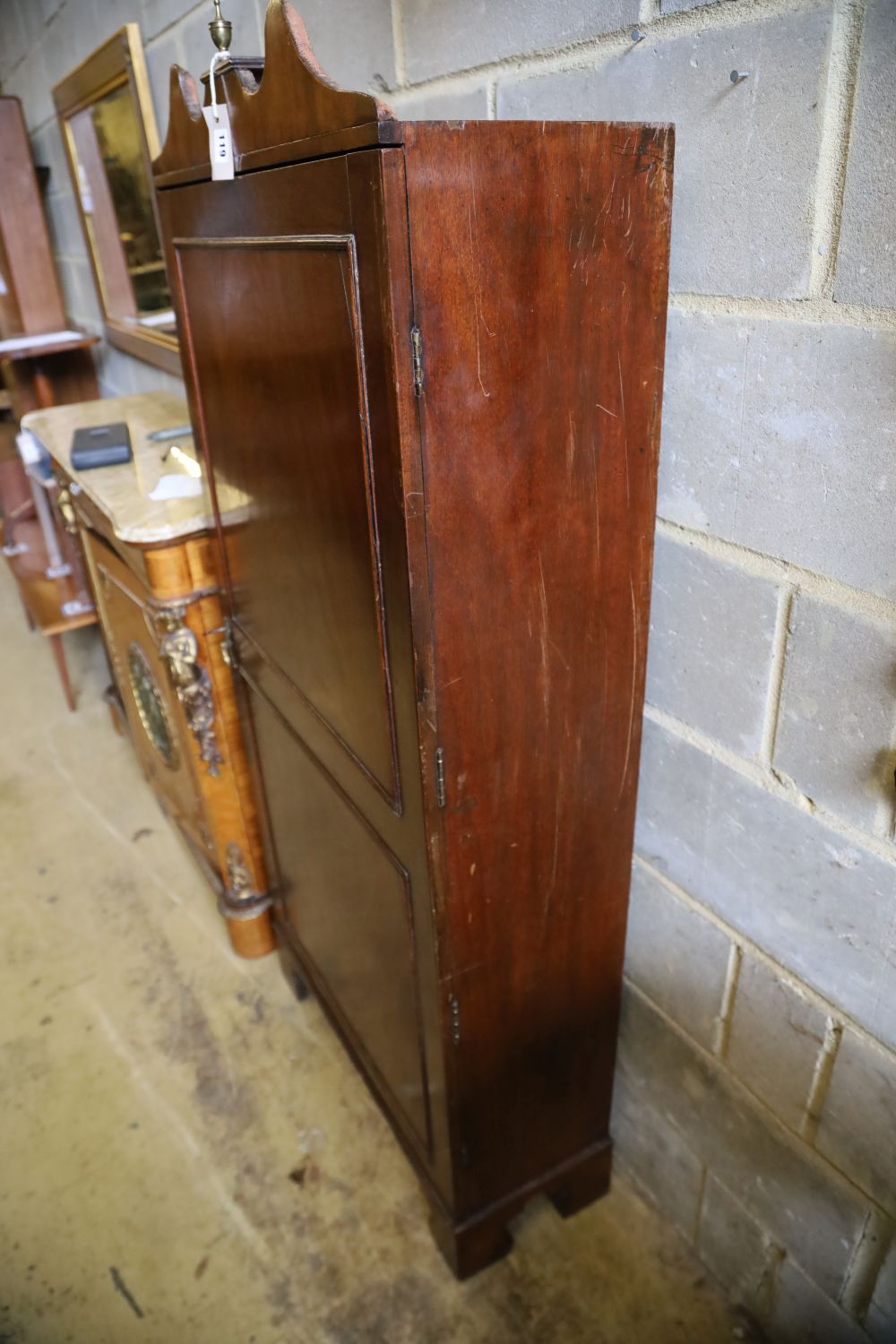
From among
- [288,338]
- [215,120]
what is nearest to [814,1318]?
[288,338]

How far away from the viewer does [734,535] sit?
0.94 m

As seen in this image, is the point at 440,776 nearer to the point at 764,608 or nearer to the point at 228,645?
the point at 764,608

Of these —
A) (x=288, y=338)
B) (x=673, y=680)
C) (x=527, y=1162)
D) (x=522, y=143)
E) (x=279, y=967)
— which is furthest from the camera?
(x=279, y=967)

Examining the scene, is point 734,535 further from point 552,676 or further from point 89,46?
point 89,46

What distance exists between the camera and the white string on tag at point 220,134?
934 mm

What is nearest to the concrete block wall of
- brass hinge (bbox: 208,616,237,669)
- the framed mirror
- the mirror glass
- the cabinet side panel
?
the cabinet side panel

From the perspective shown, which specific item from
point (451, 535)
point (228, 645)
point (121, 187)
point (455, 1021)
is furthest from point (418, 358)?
point (121, 187)

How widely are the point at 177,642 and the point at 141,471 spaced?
0.48 m

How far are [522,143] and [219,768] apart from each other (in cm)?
125

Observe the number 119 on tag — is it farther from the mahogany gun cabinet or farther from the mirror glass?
the mirror glass

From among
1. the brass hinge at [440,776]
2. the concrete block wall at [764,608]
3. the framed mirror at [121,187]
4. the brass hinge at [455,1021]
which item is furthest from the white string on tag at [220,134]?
the framed mirror at [121,187]

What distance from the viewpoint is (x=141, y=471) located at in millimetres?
1833

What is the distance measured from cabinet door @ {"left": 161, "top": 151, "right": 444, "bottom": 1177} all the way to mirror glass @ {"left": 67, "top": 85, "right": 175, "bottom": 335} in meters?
1.31

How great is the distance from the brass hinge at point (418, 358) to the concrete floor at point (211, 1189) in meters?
1.32
